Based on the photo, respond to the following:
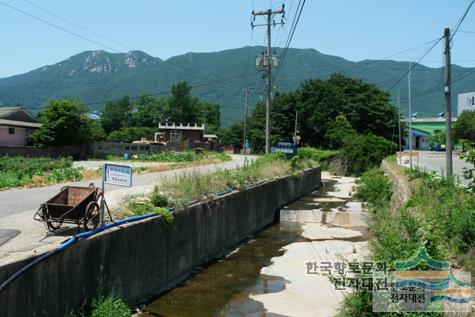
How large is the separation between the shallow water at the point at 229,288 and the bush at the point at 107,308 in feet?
4.70

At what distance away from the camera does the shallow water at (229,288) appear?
10.5m

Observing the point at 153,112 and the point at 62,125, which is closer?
the point at 62,125

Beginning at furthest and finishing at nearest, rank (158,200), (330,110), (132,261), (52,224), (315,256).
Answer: (330,110) → (315,256) → (158,200) → (132,261) → (52,224)

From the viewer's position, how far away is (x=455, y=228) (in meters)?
9.76

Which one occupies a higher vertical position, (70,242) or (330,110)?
(330,110)

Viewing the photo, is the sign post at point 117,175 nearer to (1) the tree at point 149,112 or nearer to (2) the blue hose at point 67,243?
(2) the blue hose at point 67,243

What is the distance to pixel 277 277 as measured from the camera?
43.7 feet

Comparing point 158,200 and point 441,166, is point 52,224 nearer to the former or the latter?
point 158,200

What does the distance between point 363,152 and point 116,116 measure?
3477 inches

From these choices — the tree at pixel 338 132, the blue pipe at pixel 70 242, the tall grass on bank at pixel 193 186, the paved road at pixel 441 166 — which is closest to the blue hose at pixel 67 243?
the blue pipe at pixel 70 242

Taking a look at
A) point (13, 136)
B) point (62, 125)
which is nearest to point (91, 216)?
point (62, 125)

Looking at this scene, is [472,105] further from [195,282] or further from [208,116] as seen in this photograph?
[208,116]

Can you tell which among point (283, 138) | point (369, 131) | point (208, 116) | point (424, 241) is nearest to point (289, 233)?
point (424, 241)

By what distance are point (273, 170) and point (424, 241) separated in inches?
786
